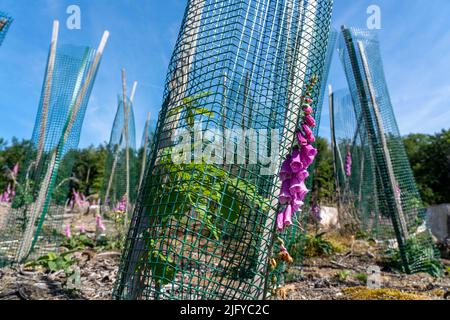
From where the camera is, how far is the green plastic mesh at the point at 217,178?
155 centimetres

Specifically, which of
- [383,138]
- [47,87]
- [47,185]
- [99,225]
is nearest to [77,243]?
[99,225]

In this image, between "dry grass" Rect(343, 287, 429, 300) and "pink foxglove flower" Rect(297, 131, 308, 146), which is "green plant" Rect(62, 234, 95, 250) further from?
"pink foxglove flower" Rect(297, 131, 308, 146)

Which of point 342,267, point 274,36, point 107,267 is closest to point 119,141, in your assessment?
point 107,267

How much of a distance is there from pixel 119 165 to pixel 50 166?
3.53m

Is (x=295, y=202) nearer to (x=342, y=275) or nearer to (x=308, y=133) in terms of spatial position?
(x=308, y=133)

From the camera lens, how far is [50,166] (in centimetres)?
450

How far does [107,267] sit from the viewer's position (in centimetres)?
428

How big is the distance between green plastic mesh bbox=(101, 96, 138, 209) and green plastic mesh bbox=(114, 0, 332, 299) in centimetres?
622

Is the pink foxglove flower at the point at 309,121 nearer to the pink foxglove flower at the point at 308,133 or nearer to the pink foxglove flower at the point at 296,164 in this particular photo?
the pink foxglove flower at the point at 308,133

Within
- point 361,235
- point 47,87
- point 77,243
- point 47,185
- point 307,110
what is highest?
point 47,87

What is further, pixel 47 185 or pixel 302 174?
pixel 47 185

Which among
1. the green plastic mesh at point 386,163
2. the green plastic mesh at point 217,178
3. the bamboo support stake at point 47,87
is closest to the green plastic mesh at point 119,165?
the bamboo support stake at point 47,87
